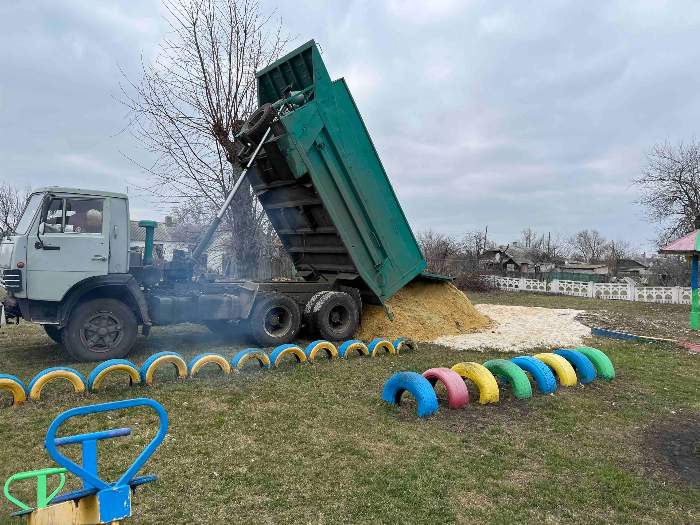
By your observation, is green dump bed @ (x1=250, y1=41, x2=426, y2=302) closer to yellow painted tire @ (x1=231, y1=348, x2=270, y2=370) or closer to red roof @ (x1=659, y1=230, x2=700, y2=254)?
yellow painted tire @ (x1=231, y1=348, x2=270, y2=370)

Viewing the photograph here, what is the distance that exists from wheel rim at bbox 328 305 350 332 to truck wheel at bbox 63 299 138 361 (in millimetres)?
3804

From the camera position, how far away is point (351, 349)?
8.81 meters

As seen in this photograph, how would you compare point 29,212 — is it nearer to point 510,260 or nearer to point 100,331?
point 100,331

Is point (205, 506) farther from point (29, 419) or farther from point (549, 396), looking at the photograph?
point (549, 396)

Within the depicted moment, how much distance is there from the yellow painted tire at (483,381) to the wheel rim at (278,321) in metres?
4.57

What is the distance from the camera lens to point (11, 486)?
12.5 ft

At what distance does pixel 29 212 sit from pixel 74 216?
0.70 m

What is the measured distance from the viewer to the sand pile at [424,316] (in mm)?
11016

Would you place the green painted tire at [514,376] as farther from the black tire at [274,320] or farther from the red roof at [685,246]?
the red roof at [685,246]

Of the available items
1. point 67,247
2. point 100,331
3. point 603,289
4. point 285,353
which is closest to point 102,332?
point 100,331

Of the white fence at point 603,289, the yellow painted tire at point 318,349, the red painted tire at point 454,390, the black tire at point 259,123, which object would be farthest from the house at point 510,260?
the red painted tire at point 454,390

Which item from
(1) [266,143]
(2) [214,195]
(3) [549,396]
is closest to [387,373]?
(3) [549,396]

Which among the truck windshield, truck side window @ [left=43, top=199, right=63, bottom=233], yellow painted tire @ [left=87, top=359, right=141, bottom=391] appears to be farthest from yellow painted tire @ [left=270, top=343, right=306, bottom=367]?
the truck windshield

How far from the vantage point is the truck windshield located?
7898 mm
